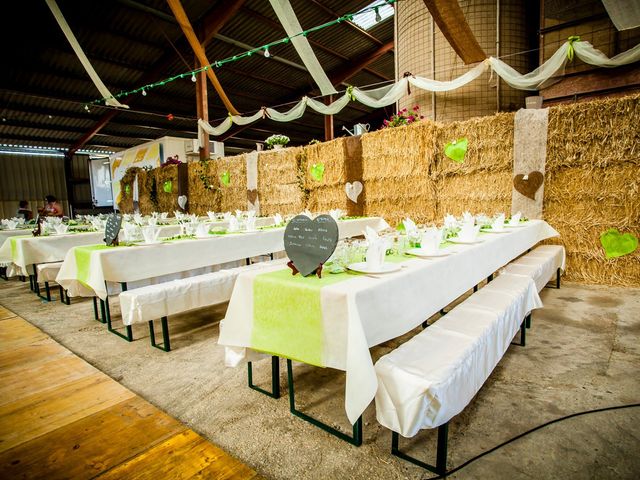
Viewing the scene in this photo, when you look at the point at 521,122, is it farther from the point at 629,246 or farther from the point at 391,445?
the point at 391,445

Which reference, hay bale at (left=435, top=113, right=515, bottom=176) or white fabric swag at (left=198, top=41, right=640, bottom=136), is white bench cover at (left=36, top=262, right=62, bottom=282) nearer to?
white fabric swag at (left=198, top=41, right=640, bottom=136)

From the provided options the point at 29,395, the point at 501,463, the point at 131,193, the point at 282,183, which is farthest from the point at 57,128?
the point at 501,463

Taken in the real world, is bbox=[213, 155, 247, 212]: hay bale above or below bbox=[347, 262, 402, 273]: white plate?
above

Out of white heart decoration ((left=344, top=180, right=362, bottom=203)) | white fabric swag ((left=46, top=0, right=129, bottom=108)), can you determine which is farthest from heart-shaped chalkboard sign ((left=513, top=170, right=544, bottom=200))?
white fabric swag ((left=46, top=0, right=129, bottom=108))

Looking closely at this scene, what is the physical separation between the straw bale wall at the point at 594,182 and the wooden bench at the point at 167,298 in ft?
15.9

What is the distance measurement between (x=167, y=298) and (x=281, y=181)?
5.93 metres

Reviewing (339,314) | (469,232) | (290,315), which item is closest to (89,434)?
(290,315)

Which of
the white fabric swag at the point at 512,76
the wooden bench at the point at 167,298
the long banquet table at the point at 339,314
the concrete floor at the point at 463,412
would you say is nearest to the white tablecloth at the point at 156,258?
the wooden bench at the point at 167,298

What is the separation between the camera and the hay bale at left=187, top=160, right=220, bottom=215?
32.9 ft

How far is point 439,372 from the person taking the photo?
145 cm

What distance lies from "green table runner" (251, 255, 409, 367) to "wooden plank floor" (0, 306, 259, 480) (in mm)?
549

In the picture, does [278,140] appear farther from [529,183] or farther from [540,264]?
[540,264]

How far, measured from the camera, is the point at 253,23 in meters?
10.0

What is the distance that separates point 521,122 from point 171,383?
576 cm
